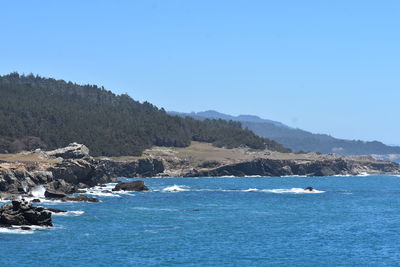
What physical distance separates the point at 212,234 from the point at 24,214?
22.2 meters

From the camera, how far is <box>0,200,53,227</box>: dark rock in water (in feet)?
278

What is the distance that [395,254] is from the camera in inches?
2867

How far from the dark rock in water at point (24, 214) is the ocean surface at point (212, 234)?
2393 mm

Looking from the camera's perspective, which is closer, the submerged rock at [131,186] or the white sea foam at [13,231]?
the white sea foam at [13,231]

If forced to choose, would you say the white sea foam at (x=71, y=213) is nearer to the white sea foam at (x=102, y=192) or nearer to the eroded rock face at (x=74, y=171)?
the white sea foam at (x=102, y=192)

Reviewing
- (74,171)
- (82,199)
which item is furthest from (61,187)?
(82,199)

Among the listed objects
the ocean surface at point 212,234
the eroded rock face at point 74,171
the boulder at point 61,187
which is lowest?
the ocean surface at point 212,234

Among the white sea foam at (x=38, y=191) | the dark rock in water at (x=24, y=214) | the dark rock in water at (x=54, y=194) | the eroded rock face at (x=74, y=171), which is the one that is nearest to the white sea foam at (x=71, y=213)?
the dark rock in water at (x=24, y=214)

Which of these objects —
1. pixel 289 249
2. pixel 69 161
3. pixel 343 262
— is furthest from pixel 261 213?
pixel 69 161

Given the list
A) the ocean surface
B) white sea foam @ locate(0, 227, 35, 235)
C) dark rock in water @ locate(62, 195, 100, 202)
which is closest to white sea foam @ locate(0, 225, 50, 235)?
white sea foam @ locate(0, 227, 35, 235)

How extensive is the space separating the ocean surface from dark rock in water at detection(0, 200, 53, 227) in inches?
94.2

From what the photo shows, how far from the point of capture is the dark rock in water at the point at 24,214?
84.7 metres

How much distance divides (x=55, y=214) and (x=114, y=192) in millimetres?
44962

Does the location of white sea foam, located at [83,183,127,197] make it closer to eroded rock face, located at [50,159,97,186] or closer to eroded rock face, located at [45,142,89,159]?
eroded rock face, located at [50,159,97,186]
